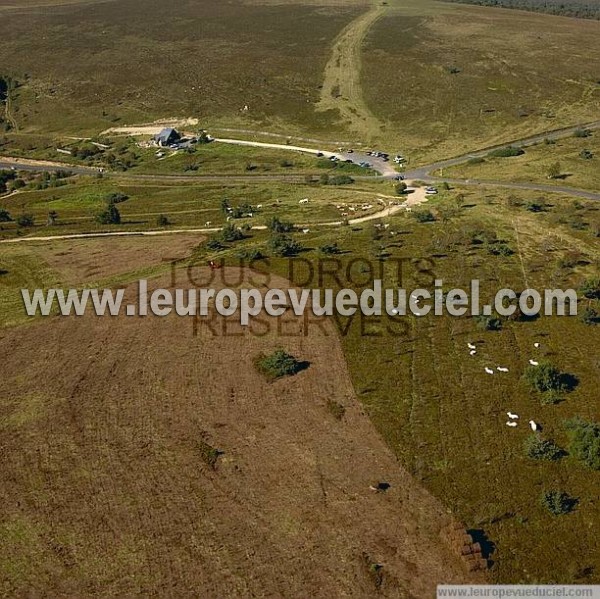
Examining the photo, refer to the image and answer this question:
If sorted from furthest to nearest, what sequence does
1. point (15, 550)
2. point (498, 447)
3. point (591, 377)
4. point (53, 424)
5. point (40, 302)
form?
point (40, 302)
point (591, 377)
point (53, 424)
point (498, 447)
point (15, 550)

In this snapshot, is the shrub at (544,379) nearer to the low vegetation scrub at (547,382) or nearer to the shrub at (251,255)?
the low vegetation scrub at (547,382)

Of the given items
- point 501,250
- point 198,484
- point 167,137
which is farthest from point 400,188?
point 198,484

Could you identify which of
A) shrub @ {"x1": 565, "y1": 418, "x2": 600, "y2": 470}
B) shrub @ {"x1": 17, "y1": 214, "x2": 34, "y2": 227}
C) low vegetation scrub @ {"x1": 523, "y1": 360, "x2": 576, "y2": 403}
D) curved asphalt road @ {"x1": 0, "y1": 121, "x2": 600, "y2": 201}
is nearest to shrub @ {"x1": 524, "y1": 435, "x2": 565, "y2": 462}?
shrub @ {"x1": 565, "y1": 418, "x2": 600, "y2": 470}

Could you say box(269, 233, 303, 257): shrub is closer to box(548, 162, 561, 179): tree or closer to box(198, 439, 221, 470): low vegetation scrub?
box(198, 439, 221, 470): low vegetation scrub

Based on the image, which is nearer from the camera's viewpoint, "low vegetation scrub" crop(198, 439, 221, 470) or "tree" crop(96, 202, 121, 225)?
"low vegetation scrub" crop(198, 439, 221, 470)

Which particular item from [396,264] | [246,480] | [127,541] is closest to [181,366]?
[246,480]

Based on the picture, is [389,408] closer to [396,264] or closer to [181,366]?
[181,366]
